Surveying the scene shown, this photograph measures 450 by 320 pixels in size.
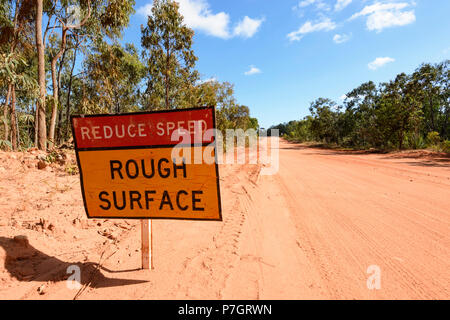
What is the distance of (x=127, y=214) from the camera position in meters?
2.09

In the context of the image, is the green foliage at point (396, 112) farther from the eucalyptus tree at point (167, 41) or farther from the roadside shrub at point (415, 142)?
the eucalyptus tree at point (167, 41)

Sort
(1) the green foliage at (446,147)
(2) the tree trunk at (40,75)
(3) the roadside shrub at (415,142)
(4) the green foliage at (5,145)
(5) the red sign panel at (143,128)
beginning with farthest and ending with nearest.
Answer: (3) the roadside shrub at (415,142), (1) the green foliage at (446,147), (2) the tree trunk at (40,75), (4) the green foliage at (5,145), (5) the red sign panel at (143,128)

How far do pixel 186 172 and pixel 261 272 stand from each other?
49.1 inches

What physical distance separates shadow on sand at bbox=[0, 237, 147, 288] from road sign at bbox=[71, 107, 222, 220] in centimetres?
63

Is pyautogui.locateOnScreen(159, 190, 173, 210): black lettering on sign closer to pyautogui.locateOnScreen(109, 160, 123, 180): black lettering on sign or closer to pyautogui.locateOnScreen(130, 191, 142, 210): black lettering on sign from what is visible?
pyautogui.locateOnScreen(130, 191, 142, 210): black lettering on sign

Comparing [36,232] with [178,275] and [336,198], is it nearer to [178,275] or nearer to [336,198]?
[178,275]

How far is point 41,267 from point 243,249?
2174 mm

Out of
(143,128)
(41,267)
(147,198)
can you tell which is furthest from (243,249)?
(41,267)

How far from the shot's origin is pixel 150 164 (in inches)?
80.7

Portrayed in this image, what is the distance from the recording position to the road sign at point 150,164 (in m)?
1.95

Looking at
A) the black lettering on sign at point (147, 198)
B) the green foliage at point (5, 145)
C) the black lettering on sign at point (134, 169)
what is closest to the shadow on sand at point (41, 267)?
the black lettering on sign at point (147, 198)

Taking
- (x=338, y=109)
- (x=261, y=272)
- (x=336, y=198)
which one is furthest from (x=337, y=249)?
(x=338, y=109)

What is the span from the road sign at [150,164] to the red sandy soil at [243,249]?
66cm

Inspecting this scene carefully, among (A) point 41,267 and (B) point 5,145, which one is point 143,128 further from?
(B) point 5,145
